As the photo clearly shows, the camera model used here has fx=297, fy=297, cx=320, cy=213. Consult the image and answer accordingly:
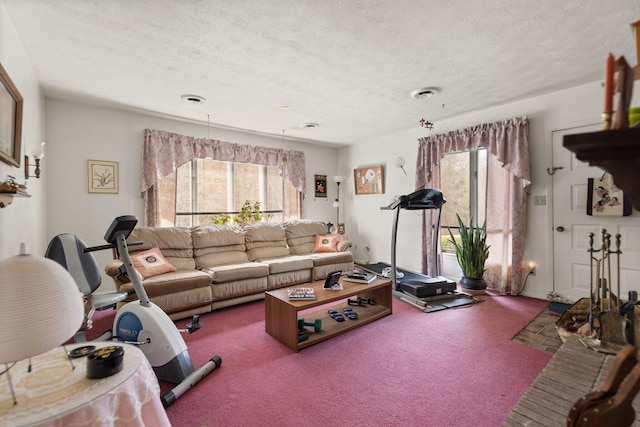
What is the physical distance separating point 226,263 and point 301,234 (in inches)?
56.7

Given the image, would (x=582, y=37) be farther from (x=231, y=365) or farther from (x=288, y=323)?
(x=231, y=365)

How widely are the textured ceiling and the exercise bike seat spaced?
1598 millimetres

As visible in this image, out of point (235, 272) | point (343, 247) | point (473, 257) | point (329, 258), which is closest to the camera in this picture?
point (235, 272)

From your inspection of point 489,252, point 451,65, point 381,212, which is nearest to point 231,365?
point 451,65

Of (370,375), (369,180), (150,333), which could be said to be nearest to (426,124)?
(369,180)

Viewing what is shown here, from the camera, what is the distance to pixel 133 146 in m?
4.08

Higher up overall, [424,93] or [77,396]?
[424,93]

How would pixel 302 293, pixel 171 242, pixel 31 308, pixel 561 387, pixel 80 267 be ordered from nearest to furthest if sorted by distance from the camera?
1. pixel 31 308
2. pixel 561 387
3. pixel 80 267
4. pixel 302 293
5. pixel 171 242

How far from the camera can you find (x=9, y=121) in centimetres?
201

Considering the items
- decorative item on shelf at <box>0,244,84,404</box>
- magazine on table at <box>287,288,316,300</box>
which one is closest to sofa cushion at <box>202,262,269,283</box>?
magazine on table at <box>287,288,316,300</box>

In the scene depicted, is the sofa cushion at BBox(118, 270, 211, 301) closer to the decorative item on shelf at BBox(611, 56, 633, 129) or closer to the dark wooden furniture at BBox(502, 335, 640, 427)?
the dark wooden furniture at BBox(502, 335, 640, 427)

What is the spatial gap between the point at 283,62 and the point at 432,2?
4.28ft

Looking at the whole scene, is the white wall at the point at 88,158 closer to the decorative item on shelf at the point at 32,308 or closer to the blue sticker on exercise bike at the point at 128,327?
the blue sticker on exercise bike at the point at 128,327

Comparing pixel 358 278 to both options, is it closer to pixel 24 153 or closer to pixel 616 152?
pixel 616 152
